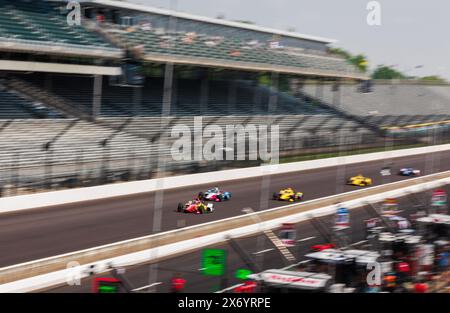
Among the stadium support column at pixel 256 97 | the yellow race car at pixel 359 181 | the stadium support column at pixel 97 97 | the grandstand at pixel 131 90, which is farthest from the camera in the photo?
the stadium support column at pixel 256 97

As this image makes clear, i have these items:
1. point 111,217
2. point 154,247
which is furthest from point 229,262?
point 111,217

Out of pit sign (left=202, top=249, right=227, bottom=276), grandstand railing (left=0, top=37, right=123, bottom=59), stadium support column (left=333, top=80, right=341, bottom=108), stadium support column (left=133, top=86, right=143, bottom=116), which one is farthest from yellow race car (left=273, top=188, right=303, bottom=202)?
stadium support column (left=333, top=80, right=341, bottom=108)

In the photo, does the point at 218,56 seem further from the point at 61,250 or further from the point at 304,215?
the point at 61,250

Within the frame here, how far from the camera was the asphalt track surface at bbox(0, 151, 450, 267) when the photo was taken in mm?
17062

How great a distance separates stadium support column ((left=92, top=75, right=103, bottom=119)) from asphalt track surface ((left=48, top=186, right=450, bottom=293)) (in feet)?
45.8

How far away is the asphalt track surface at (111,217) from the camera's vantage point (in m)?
17.1

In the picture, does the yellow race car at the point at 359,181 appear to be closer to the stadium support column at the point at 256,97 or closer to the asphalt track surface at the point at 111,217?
the asphalt track surface at the point at 111,217

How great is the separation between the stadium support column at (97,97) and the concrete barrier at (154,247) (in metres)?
13.0

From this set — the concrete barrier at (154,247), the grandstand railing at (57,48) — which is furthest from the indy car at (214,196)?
the grandstand railing at (57,48)

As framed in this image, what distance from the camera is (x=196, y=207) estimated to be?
22.8 m

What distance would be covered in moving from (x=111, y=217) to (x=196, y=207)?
3.31 metres

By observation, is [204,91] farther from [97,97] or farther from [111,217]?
[111,217]

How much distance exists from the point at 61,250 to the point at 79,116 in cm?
1446

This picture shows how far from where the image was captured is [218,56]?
38.4 m
